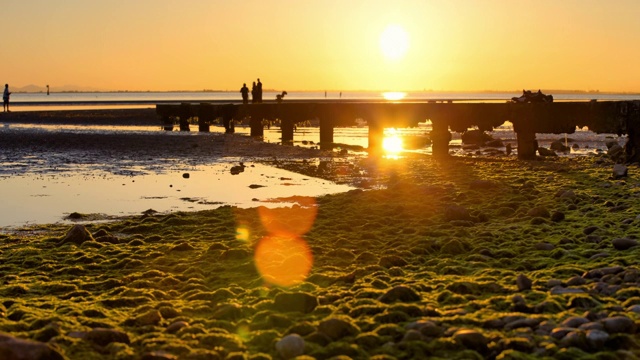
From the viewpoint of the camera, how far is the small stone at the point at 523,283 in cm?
741

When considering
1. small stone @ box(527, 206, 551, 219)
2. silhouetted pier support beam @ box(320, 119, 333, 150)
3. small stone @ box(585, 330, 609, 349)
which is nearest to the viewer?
small stone @ box(585, 330, 609, 349)

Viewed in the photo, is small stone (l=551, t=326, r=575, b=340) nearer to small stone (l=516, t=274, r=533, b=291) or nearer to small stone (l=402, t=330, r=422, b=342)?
small stone (l=402, t=330, r=422, b=342)

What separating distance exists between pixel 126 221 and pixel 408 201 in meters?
5.18

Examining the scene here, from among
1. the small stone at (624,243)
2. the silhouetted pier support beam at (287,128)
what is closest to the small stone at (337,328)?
the small stone at (624,243)

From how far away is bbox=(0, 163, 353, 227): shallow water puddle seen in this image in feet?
45.2

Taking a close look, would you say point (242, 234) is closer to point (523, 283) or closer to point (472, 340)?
point (523, 283)

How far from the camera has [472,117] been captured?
24984 mm

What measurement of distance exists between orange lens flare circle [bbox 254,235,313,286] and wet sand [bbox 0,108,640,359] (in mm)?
27

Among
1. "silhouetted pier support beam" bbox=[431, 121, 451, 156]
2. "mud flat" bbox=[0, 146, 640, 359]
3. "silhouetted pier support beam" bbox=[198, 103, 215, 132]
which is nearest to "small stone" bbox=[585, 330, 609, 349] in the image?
"mud flat" bbox=[0, 146, 640, 359]

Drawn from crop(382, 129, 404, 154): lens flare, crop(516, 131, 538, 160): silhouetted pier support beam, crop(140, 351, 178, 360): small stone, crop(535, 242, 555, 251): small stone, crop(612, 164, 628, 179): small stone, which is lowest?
crop(140, 351, 178, 360): small stone

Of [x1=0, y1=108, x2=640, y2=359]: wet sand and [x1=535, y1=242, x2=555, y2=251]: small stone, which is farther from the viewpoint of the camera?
[x1=535, y1=242, x2=555, y2=251]: small stone

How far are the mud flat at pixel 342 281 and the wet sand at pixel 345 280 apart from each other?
22 mm

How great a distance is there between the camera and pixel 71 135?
1400 inches

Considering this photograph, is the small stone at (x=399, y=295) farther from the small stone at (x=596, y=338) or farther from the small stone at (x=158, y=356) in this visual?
the small stone at (x=158, y=356)
